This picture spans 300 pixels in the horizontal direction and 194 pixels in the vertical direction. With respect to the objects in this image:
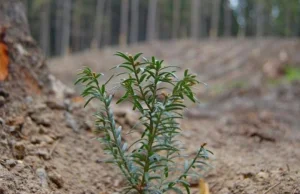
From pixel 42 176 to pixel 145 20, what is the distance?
42994 millimetres

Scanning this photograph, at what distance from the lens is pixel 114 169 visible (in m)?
2.81

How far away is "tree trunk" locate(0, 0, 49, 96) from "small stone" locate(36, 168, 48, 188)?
1100 millimetres

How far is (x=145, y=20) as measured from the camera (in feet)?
144

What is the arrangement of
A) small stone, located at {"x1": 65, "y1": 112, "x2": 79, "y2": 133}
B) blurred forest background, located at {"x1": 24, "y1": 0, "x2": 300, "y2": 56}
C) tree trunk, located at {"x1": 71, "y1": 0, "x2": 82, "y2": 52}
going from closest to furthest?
1. small stone, located at {"x1": 65, "y1": 112, "x2": 79, "y2": 133}
2. blurred forest background, located at {"x1": 24, "y1": 0, "x2": 300, "y2": 56}
3. tree trunk, located at {"x1": 71, "y1": 0, "x2": 82, "y2": 52}

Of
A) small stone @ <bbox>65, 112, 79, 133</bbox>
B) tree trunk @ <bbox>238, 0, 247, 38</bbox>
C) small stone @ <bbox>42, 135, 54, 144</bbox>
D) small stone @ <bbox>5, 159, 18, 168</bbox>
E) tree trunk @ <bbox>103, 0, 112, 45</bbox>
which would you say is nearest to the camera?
small stone @ <bbox>5, 159, 18, 168</bbox>

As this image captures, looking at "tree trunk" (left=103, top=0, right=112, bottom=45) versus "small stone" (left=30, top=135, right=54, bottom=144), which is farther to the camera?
"tree trunk" (left=103, top=0, right=112, bottom=45)

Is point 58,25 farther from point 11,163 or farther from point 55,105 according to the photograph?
point 11,163

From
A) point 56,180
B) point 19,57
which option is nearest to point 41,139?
point 56,180

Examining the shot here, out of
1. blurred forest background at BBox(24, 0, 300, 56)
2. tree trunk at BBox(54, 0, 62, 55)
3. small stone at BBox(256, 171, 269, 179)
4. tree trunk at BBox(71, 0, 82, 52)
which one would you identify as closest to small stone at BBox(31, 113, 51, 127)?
small stone at BBox(256, 171, 269, 179)

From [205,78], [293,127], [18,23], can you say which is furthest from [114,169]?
[205,78]

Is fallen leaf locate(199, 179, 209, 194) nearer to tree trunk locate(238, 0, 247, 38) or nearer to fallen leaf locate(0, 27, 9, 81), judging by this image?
fallen leaf locate(0, 27, 9, 81)

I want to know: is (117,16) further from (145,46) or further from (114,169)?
(114,169)

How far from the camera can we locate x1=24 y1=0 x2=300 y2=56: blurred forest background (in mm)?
31219

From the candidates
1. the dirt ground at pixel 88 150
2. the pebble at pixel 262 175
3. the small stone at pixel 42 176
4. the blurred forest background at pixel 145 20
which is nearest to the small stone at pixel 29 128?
the dirt ground at pixel 88 150
